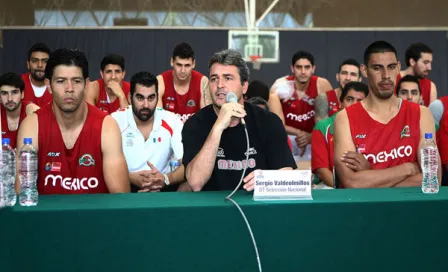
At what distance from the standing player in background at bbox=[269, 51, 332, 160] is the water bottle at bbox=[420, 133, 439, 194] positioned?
244 cm

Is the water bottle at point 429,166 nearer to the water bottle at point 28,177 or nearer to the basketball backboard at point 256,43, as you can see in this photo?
the water bottle at point 28,177

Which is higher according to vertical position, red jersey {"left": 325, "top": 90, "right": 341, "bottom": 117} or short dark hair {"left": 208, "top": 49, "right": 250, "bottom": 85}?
short dark hair {"left": 208, "top": 49, "right": 250, "bottom": 85}

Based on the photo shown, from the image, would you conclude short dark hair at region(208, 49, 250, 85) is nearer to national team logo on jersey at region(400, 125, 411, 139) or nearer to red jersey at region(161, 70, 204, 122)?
national team logo on jersey at region(400, 125, 411, 139)

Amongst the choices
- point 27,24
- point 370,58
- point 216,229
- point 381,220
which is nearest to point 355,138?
point 370,58

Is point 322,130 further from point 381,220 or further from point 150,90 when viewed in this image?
point 381,220

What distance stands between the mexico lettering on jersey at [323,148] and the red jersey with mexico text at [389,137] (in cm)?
69

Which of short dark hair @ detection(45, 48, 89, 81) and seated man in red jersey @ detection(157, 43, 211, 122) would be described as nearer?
short dark hair @ detection(45, 48, 89, 81)

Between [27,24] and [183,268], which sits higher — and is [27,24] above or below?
above

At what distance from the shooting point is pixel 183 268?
174cm

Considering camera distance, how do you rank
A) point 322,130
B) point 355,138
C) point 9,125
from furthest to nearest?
1. point 9,125
2. point 322,130
3. point 355,138

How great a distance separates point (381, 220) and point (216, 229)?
0.53 metres

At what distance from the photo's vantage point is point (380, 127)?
115 inches

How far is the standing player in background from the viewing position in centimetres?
515

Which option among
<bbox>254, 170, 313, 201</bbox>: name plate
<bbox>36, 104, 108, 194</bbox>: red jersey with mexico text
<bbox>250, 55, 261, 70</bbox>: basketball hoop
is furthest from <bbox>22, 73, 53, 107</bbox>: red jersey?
<bbox>250, 55, 261, 70</bbox>: basketball hoop
